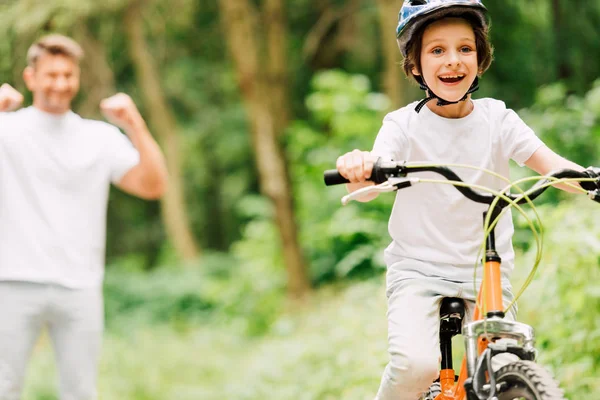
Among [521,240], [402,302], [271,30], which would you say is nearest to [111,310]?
[271,30]

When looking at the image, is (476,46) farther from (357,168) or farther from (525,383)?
(525,383)

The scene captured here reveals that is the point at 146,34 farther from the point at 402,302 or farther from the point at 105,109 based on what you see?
the point at 402,302

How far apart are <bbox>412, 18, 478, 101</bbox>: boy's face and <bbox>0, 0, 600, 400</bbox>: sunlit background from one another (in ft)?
7.71

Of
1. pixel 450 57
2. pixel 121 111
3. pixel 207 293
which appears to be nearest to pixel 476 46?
pixel 450 57

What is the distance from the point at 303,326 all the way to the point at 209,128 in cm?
969

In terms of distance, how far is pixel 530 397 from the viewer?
101 inches

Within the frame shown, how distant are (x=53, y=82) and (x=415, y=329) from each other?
2.67 meters

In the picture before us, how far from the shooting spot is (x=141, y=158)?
4926mm

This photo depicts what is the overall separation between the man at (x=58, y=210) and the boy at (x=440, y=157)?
1.89 meters

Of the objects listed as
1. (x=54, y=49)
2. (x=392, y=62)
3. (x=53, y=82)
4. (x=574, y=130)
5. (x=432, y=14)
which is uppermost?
(x=392, y=62)

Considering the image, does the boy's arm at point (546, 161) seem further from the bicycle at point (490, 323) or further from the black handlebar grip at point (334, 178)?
the black handlebar grip at point (334, 178)

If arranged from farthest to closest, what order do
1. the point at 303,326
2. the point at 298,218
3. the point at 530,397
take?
1. the point at 298,218
2. the point at 303,326
3. the point at 530,397

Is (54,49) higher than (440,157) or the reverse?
higher

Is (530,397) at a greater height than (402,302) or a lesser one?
lesser
